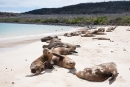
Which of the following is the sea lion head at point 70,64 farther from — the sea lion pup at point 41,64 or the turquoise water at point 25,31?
the turquoise water at point 25,31

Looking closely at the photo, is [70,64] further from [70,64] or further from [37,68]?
[37,68]

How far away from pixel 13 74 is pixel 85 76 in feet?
7.97

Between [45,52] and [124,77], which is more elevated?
[45,52]

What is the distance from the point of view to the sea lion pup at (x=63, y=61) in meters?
7.44

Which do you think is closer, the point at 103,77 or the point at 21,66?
the point at 103,77

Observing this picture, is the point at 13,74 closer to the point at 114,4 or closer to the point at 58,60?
the point at 58,60

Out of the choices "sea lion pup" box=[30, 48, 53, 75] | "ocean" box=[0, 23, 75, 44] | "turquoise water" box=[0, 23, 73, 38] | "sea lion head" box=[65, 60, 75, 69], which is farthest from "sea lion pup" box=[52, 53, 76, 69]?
"turquoise water" box=[0, 23, 73, 38]

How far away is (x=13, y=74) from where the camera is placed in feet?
23.4

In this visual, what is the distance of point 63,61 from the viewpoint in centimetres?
782

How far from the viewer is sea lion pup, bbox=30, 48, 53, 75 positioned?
23.6ft

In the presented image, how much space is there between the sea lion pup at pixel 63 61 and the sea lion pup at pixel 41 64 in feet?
0.75

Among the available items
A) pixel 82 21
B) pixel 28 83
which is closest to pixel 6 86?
pixel 28 83

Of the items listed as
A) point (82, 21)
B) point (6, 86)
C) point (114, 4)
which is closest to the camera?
point (6, 86)

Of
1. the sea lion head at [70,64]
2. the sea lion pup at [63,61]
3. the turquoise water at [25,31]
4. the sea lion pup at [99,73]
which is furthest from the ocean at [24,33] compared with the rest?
the sea lion pup at [99,73]
